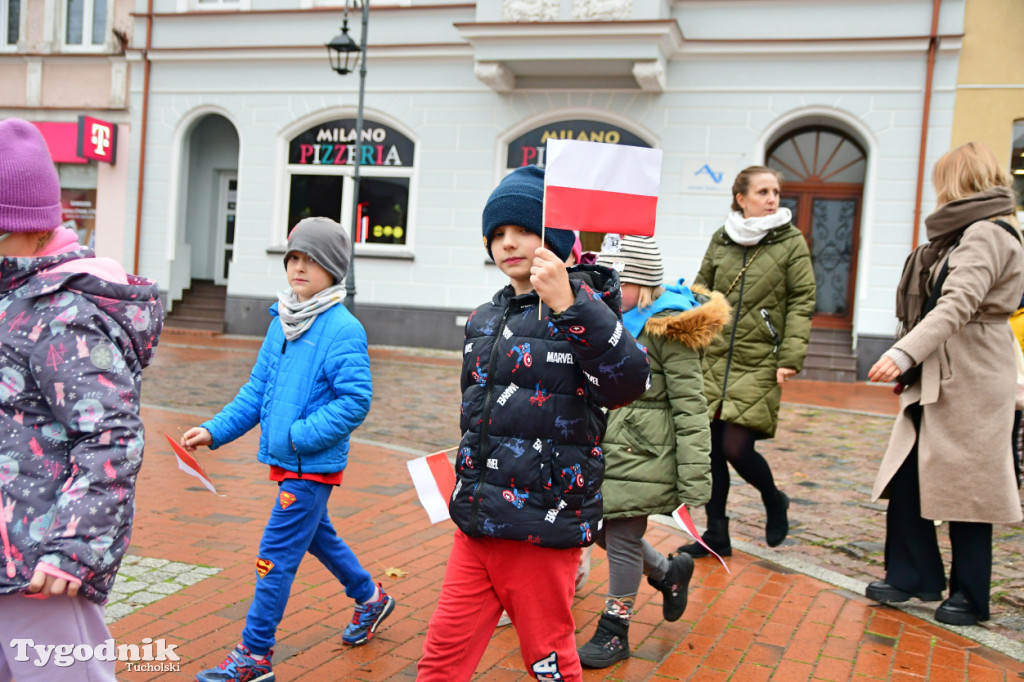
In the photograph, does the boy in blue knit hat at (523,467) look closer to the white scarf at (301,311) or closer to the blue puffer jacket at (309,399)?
the blue puffer jacket at (309,399)

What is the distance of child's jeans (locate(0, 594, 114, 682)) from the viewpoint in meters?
1.97

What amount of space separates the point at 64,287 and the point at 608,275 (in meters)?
1.33

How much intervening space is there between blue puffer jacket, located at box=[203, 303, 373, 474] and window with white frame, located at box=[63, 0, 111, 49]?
17343mm

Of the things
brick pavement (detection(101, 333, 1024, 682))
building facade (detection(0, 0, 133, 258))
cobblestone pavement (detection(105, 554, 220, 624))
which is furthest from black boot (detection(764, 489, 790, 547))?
building facade (detection(0, 0, 133, 258))

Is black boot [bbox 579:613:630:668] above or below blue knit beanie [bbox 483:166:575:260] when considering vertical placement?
below

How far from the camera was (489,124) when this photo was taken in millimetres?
14992

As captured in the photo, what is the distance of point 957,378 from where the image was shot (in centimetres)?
385

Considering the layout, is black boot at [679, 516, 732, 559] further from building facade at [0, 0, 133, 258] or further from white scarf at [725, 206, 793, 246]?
building facade at [0, 0, 133, 258]

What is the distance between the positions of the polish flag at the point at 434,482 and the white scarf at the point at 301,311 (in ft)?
2.30

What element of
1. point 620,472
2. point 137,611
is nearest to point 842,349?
point 620,472

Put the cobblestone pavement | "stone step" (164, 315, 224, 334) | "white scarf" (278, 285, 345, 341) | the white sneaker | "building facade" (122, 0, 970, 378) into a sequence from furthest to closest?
1. "stone step" (164, 315, 224, 334)
2. "building facade" (122, 0, 970, 378)
3. the white sneaker
4. the cobblestone pavement
5. "white scarf" (278, 285, 345, 341)

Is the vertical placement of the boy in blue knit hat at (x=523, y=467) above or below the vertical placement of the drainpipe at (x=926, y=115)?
below

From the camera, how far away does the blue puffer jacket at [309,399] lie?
3.06 m

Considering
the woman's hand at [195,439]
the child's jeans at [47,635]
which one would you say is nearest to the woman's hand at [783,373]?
the woman's hand at [195,439]
